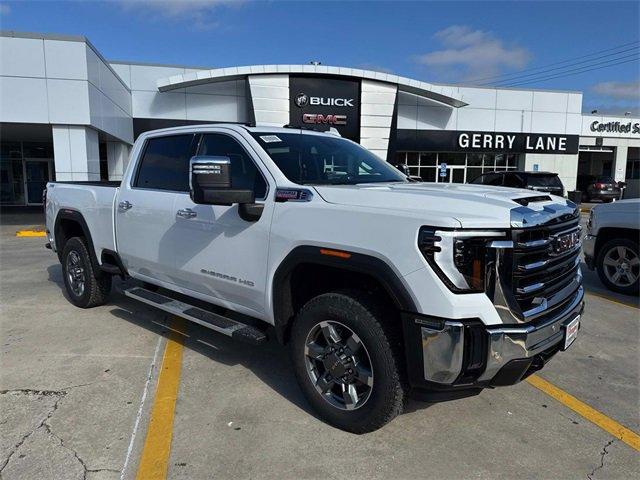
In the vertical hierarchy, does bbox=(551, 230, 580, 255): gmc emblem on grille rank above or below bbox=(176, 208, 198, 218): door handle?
below

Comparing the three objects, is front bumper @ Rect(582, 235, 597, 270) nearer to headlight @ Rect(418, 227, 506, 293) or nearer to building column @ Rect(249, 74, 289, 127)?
headlight @ Rect(418, 227, 506, 293)

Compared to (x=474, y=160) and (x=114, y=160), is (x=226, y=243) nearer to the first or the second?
(x=114, y=160)

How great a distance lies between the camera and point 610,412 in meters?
3.50

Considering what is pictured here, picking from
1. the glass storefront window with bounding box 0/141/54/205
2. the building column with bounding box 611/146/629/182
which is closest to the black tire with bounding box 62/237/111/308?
the glass storefront window with bounding box 0/141/54/205

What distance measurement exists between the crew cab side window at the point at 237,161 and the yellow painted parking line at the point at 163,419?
1663 mm

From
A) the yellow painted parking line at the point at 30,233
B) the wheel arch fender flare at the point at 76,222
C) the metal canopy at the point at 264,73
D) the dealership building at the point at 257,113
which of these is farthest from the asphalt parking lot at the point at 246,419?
the metal canopy at the point at 264,73

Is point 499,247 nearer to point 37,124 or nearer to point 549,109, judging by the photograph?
point 37,124

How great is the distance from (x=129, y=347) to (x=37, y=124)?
1112cm

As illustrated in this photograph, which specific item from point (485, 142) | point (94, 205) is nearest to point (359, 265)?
point (94, 205)

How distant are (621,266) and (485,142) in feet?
71.9

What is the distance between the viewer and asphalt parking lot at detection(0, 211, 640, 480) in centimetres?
283

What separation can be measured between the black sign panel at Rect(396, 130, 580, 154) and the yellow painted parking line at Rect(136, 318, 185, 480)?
23024mm

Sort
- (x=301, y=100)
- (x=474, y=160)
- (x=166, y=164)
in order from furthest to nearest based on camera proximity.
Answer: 1. (x=474, y=160)
2. (x=301, y=100)
3. (x=166, y=164)

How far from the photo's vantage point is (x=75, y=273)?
5.98m
